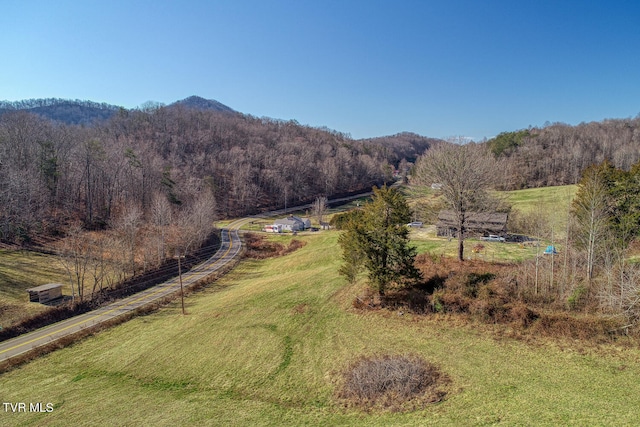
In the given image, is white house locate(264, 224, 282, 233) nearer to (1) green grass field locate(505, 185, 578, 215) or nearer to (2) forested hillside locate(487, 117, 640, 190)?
(1) green grass field locate(505, 185, 578, 215)

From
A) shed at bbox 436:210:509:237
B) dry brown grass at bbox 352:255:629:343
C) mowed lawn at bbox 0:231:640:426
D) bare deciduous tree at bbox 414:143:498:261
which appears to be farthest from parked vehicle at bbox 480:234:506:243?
mowed lawn at bbox 0:231:640:426

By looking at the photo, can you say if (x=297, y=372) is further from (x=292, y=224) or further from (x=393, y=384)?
(x=292, y=224)

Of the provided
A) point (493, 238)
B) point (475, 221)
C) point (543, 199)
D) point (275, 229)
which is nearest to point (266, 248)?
point (275, 229)

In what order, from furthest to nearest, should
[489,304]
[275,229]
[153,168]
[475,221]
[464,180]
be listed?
1. [153,168]
2. [275,229]
3. [475,221]
4. [464,180]
5. [489,304]

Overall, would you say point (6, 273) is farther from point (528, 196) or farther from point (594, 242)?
point (528, 196)

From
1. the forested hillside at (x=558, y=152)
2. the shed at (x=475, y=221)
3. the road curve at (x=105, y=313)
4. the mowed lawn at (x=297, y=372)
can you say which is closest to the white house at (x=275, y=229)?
the road curve at (x=105, y=313)

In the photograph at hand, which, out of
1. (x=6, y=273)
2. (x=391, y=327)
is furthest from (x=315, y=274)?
(x=6, y=273)

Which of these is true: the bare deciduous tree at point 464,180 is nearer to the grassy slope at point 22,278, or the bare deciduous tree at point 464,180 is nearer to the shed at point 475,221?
the shed at point 475,221
